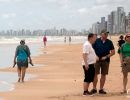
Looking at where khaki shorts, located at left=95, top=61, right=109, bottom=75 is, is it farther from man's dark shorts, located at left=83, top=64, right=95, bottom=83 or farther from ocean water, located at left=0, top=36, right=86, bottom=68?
ocean water, located at left=0, top=36, right=86, bottom=68

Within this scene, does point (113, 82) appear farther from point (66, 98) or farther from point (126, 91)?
point (66, 98)

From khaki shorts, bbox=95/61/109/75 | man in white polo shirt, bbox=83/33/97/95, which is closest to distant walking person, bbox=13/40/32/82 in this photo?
khaki shorts, bbox=95/61/109/75

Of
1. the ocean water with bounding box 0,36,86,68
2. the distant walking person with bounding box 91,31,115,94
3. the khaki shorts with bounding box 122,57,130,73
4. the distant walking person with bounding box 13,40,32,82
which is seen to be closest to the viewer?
the khaki shorts with bounding box 122,57,130,73

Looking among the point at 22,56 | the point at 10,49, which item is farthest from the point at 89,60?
the point at 10,49

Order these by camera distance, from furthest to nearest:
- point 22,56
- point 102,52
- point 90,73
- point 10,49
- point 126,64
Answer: point 10,49
point 22,56
point 102,52
point 126,64
point 90,73

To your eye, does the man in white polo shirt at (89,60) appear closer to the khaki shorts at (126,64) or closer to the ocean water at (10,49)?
the khaki shorts at (126,64)

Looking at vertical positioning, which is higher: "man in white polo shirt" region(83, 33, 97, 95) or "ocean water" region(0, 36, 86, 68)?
"man in white polo shirt" region(83, 33, 97, 95)

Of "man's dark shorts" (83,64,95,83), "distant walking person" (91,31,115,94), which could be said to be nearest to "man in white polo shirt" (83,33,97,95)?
"man's dark shorts" (83,64,95,83)

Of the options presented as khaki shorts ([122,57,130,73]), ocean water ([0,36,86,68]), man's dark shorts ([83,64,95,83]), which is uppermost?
khaki shorts ([122,57,130,73])

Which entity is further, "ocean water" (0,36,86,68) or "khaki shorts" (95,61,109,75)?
"ocean water" (0,36,86,68)

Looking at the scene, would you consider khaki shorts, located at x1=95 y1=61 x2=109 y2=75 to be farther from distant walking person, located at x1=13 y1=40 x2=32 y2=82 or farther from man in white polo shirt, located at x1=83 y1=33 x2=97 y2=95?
distant walking person, located at x1=13 y1=40 x2=32 y2=82

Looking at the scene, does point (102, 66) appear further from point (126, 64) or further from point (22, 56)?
point (22, 56)

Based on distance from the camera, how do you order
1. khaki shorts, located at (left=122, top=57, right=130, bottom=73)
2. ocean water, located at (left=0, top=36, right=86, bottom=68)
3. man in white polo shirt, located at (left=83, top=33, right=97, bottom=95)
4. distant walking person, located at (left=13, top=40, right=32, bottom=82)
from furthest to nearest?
ocean water, located at (left=0, top=36, right=86, bottom=68) → distant walking person, located at (left=13, top=40, right=32, bottom=82) → khaki shorts, located at (left=122, top=57, right=130, bottom=73) → man in white polo shirt, located at (left=83, top=33, right=97, bottom=95)

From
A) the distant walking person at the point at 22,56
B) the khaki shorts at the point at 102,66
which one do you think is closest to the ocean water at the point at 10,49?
the distant walking person at the point at 22,56
